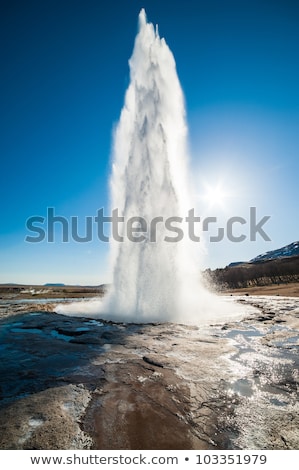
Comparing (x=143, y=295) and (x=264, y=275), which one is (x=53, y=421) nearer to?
(x=143, y=295)

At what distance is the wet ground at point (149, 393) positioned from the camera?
3.91 metres

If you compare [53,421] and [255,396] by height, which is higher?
[53,421]

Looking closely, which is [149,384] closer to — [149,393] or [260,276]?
[149,393]

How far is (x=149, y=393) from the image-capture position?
554 centimetres

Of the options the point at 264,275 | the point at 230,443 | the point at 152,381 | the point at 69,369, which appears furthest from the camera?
the point at 264,275

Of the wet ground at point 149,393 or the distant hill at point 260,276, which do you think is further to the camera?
the distant hill at point 260,276

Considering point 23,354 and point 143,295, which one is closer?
point 23,354

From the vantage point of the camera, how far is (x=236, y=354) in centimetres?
858

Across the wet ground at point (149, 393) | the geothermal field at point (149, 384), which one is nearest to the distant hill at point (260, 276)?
the geothermal field at point (149, 384)

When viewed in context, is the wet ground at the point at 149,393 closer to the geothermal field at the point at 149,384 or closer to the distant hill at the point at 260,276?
the geothermal field at the point at 149,384

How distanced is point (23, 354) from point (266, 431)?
8097 millimetres

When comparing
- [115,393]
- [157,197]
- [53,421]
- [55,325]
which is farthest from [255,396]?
[157,197]

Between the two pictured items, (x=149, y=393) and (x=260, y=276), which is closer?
(x=149, y=393)

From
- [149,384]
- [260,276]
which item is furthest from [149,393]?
[260,276]
